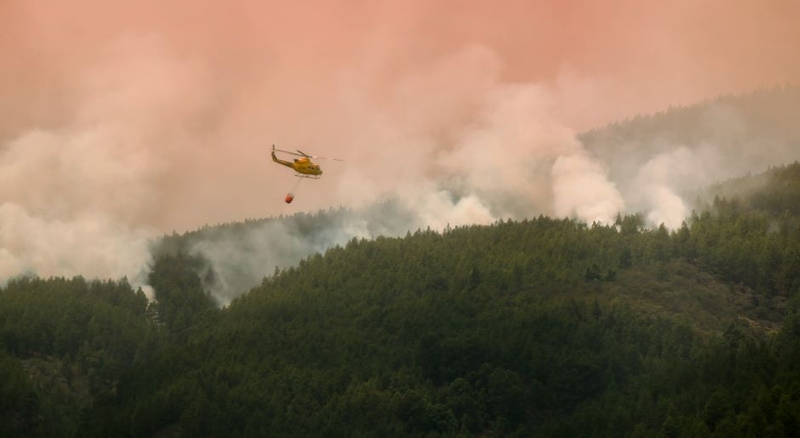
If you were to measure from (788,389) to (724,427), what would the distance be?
30.5ft

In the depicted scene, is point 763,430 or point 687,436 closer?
point 763,430

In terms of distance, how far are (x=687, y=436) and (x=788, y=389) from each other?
14105 millimetres

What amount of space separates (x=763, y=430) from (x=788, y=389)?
11402 mm

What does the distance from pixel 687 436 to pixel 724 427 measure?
671 centimetres

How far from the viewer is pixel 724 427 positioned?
633 ft

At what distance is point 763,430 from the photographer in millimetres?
184250

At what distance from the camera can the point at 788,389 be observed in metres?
194

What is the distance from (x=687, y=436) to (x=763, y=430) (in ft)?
51.5
